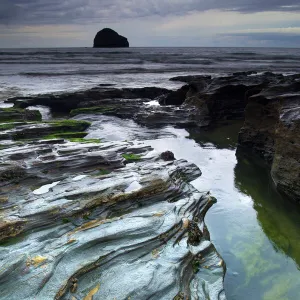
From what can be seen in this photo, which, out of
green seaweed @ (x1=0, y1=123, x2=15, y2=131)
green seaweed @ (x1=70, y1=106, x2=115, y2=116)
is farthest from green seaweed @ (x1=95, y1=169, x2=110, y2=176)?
green seaweed @ (x1=70, y1=106, x2=115, y2=116)

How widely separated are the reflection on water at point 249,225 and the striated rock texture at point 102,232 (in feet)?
1.88

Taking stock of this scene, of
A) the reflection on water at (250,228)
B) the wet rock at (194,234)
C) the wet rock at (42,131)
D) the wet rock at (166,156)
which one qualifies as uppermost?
the wet rock at (42,131)

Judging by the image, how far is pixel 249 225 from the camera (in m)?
9.64

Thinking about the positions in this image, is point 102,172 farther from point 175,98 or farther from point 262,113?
point 175,98

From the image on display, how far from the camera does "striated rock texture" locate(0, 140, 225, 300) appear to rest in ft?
20.7

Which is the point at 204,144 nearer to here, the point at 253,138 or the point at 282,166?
the point at 253,138

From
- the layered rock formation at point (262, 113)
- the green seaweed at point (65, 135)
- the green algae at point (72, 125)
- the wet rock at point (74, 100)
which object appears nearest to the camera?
the layered rock formation at point (262, 113)

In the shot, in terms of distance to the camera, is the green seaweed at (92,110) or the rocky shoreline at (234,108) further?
the green seaweed at (92,110)

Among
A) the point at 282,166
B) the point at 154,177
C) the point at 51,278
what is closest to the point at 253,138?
the point at 282,166

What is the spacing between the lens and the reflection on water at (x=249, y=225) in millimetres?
7336

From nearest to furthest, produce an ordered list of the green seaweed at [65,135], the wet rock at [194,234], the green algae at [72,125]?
the wet rock at [194,234] < the green seaweed at [65,135] < the green algae at [72,125]

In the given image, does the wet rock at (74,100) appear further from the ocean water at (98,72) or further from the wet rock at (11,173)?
the wet rock at (11,173)

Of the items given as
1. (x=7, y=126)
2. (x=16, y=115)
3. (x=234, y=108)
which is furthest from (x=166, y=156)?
(x=234, y=108)

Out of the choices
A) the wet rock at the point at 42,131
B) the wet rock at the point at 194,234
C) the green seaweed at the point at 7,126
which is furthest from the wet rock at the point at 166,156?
the green seaweed at the point at 7,126
